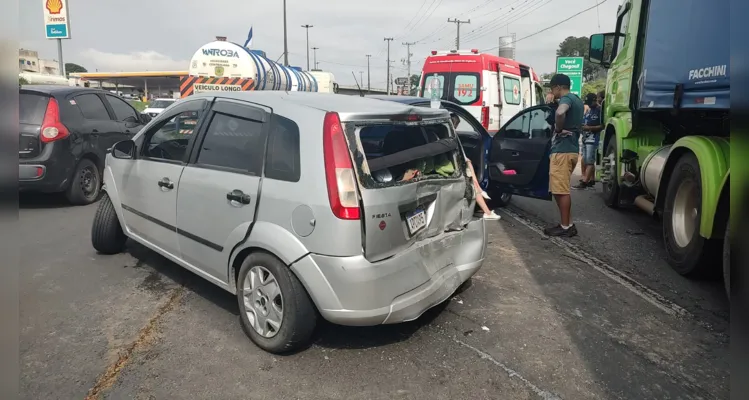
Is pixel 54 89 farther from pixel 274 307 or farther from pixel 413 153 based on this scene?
pixel 413 153

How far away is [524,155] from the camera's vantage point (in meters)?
6.47

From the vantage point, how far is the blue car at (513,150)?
20.7 feet

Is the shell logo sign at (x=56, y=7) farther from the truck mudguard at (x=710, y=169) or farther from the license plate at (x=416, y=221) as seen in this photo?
the truck mudguard at (x=710, y=169)

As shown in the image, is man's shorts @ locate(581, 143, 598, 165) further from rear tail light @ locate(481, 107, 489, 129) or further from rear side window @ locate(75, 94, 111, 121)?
rear side window @ locate(75, 94, 111, 121)

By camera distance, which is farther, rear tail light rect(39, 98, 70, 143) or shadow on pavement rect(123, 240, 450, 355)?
rear tail light rect(39, 98, 70, 143)

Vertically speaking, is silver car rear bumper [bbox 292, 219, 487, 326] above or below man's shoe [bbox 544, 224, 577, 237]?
above

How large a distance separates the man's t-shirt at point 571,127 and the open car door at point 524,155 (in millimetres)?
353

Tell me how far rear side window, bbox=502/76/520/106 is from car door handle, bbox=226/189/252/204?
1033 centimetres

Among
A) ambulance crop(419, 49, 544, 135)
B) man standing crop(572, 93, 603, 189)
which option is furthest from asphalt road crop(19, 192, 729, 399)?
ambulance crop(419, 49, 544, 135)

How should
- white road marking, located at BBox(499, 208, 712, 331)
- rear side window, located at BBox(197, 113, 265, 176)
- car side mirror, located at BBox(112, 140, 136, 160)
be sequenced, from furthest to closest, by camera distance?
car side mirror, located at BBox(112, 140, 136, 160) → white road marking, located at BBox(499, 208, 712, 331) → rear side window, located at BBox(197, 113, 265, 176)

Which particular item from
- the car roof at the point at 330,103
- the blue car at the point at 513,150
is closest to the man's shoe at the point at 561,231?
the blue car at the point at 513,150

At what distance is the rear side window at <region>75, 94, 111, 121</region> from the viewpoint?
23.6 ft

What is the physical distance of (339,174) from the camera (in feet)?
9.29

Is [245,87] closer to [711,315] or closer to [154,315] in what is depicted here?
[154,315]
